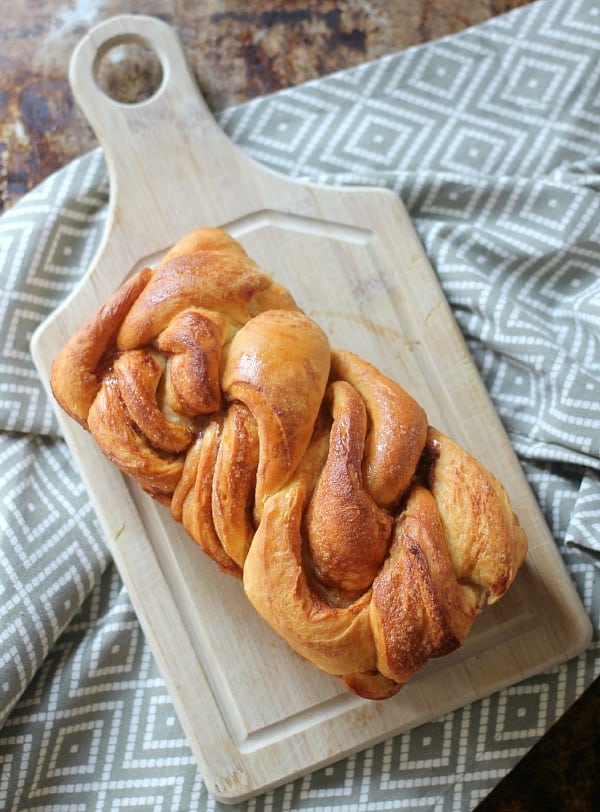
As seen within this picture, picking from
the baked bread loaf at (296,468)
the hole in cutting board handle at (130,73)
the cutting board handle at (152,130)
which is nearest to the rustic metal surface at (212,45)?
the hole in cutting board handle at (130,73)

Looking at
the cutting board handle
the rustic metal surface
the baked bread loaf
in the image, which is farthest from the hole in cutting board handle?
the baked bread loaf

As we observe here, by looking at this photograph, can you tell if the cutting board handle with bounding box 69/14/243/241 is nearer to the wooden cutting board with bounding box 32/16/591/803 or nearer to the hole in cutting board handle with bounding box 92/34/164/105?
the wooden cutting board with bounding box 32/16/591/803

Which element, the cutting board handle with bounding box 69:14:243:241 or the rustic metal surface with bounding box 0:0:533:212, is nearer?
the cutting board handle with bounding box 69:14:243:241

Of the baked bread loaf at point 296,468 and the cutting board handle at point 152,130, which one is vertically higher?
the cutting board handle at point 152,130

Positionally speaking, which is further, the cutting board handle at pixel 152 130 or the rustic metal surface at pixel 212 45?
the rustic metal surface at pixel 212 45

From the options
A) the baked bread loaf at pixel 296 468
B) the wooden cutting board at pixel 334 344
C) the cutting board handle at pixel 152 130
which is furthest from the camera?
the cutting board handle at pixel 152 130

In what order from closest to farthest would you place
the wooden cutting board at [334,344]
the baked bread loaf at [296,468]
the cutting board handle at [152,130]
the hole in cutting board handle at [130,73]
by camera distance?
the baked bread loaf at [296,468] → the wooden cutting board at [334,344] → the cutting board handle at [152,130] → the hole in cutting board handle at [130,73]

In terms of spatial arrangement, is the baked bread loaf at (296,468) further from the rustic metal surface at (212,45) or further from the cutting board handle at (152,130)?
the rustic metal surface at (212,45)
